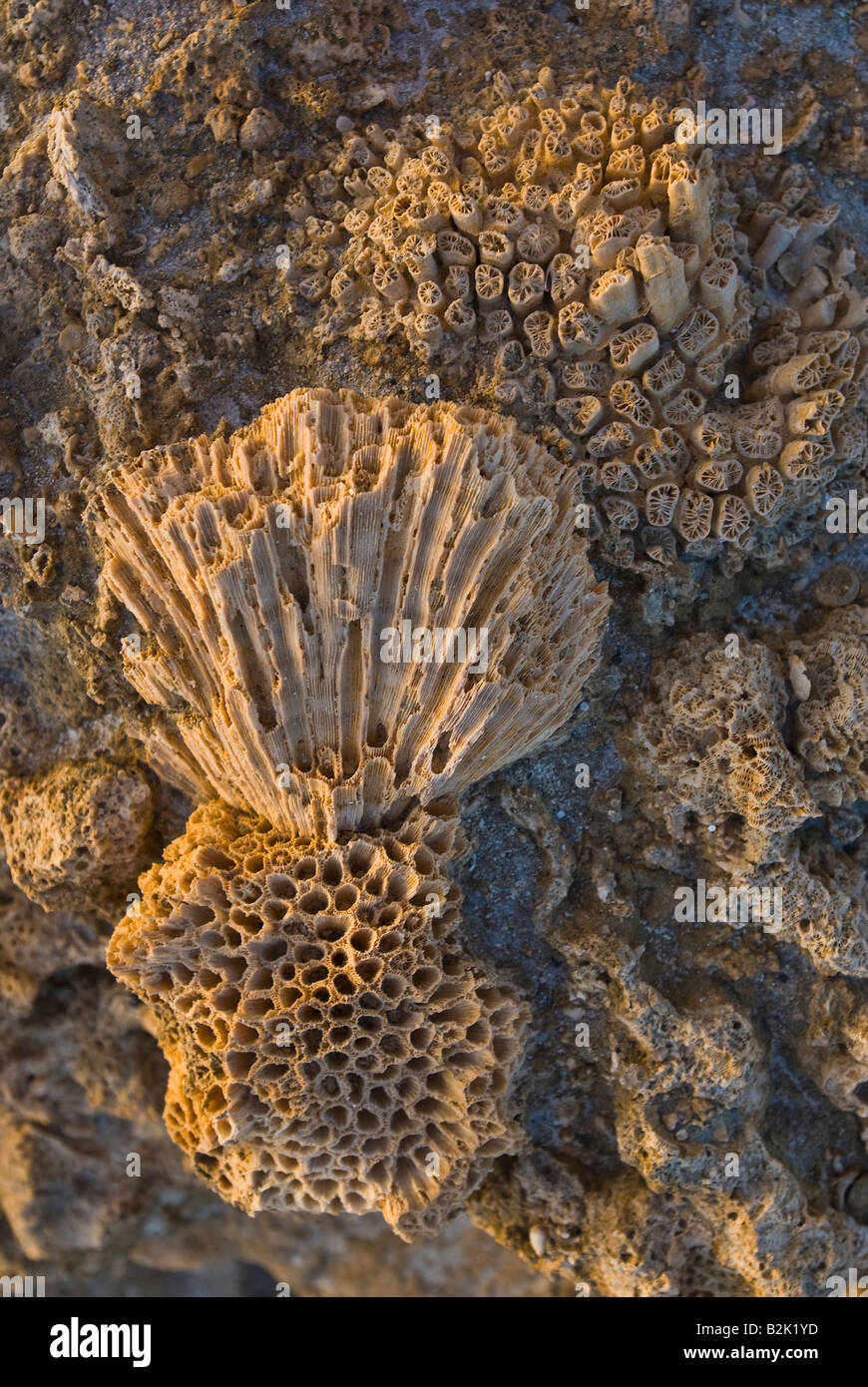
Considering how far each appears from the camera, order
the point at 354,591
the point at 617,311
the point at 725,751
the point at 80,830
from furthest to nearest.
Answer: the point at 80,830 → the point at 725,751 → the point at 617,311 → the point at 354,591

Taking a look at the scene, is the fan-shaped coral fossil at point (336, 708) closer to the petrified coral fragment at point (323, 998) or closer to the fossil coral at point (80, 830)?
the petrified coral fragment at point (323, 998)

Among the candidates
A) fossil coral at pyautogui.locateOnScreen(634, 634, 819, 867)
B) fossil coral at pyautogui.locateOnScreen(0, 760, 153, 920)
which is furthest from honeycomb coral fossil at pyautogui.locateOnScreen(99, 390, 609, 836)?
fossil coral at pyautogui.locateOnScreen(0, 760, 153, 920)
